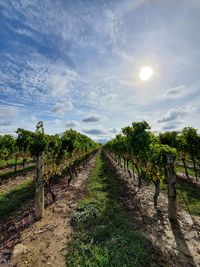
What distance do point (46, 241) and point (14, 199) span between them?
19.3 ft

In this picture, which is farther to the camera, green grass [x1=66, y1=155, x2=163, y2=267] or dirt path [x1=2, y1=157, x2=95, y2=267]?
dirt path [x1=2, y1=157, x2=95, y2=267]

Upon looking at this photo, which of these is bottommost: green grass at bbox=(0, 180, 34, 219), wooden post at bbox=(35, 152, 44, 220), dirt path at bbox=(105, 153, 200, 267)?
dirt path at bbox=(105, 153, 200, 267)

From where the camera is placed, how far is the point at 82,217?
24.7ft

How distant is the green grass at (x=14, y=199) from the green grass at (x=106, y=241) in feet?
12.1

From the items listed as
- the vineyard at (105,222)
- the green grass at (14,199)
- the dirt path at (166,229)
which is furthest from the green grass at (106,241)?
the green grass at (14,199)

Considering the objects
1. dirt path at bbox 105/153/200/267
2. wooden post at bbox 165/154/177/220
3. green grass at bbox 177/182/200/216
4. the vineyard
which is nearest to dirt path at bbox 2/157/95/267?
the vineyard

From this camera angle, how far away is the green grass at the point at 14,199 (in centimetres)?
875

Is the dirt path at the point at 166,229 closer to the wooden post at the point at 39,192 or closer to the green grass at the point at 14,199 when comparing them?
the wooden post at the point at 39,192

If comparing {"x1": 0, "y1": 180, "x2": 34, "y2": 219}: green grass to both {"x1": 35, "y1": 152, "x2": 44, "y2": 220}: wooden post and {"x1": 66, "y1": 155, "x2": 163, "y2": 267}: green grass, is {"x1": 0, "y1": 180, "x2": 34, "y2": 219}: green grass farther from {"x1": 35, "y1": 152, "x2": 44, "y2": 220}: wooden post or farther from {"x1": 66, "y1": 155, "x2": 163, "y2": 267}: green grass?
{"x1": 66, "y1": 155, "x2": 163, "y2": 267}: green grass

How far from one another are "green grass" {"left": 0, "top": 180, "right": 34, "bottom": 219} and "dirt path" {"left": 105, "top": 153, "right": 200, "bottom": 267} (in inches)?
242

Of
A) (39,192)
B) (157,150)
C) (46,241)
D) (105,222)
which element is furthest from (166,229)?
(39,192)

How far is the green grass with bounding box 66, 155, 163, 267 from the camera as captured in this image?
471 centimetres

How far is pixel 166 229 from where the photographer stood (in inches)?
258

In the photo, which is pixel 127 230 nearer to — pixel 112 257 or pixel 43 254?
pixel 112 257
